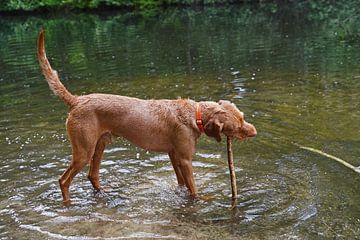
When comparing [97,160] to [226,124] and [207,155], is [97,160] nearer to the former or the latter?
[226,124]

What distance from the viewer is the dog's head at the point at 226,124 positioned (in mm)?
5891

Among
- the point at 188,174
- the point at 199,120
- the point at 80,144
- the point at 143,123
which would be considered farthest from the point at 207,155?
the point at 80,144

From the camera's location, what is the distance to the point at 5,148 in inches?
331

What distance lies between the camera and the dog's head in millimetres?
5891

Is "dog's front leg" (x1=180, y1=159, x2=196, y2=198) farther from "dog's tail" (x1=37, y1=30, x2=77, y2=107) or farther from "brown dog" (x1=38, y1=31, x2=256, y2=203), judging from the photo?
"dog's tail" (x1=37, y1=30, x2=77, y2=107)

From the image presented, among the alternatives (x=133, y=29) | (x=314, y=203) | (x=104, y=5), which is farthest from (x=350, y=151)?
(x=104, y=5)

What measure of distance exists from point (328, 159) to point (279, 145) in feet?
3.17

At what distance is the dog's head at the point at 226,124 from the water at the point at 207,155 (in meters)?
0.78

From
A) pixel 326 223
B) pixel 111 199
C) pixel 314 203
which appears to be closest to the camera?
pixel 326 223

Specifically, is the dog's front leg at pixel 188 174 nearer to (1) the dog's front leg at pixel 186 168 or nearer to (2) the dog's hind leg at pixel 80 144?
(1) the dog's front leg at pixel 186 168

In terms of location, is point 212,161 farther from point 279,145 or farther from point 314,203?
point 314,203

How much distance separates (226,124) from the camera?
593 cm

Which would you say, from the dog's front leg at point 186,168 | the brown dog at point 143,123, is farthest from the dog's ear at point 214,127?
the dog's front leg at point 186,168

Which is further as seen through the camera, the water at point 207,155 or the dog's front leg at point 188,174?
the dog's front leg at point 188,174
